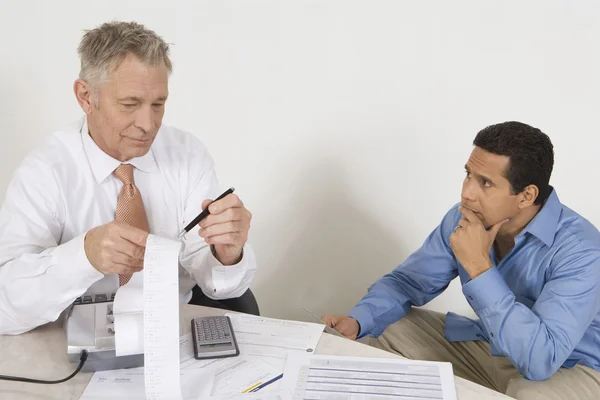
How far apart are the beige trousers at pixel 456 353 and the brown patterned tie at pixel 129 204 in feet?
2.84

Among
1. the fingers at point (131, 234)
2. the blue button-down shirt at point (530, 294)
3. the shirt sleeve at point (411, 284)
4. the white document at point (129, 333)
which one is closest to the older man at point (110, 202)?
the fingers at point (131, 234)

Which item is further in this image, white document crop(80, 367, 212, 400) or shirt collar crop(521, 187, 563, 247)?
shirt collar crop(521, 187, 563, 247)

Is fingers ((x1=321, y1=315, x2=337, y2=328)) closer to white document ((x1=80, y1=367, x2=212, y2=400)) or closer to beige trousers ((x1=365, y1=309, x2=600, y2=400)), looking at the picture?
beige trousers ((x1=365, y1=309, x2=600, y2=400))

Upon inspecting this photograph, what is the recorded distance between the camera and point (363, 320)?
7.07 feet

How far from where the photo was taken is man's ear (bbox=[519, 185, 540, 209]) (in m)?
1.99

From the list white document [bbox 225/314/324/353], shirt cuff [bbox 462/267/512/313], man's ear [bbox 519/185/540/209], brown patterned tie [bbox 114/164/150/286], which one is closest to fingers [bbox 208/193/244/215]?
white document [bbox 225/314/324/353]

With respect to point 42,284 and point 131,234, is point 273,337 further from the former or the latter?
point 42,284

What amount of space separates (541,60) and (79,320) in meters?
2.03

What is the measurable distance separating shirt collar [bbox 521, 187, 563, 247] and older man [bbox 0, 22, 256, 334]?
2.71 feet

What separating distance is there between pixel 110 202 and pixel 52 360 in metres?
0.53

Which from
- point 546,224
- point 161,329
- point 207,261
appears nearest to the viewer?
point 161,329

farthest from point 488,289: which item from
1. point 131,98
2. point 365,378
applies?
point 131,98

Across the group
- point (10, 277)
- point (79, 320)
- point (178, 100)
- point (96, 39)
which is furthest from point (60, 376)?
point (178, 100)

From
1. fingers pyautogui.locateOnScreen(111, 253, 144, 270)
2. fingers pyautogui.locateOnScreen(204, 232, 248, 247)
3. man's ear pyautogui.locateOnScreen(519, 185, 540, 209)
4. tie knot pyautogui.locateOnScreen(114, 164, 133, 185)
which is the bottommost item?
fingers pyautogui.locateOnScreen(111, 253, 144, 270)
